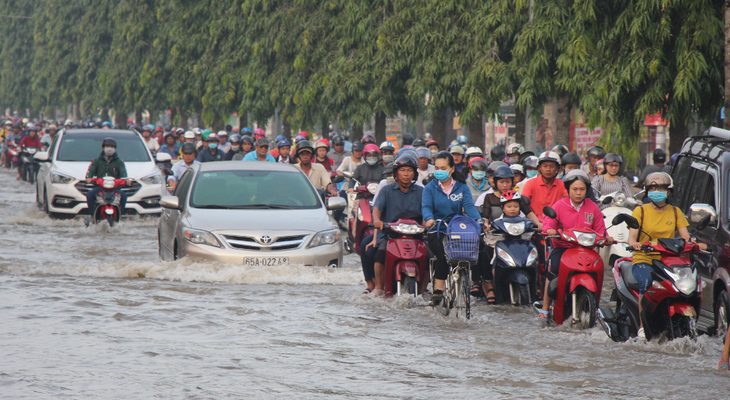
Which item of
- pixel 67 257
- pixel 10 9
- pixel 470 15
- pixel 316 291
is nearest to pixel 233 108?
pixel 470 15

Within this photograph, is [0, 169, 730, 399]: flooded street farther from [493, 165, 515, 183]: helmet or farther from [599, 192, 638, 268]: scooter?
[599, 192, 638, 268]: scooter

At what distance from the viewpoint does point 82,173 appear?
Result: 65.4 feet

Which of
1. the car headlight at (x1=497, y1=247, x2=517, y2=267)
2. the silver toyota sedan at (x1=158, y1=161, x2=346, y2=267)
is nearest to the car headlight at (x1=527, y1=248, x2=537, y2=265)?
the car headlight at (x1=497, y1=247, x2=517, y2=267)

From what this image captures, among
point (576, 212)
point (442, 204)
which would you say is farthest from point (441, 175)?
point (576, 212)

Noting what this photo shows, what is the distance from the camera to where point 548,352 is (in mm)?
8266

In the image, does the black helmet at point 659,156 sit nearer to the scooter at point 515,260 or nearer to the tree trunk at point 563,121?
the tree trunk at point 563,121

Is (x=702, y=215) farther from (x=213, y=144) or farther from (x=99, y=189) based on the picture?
(x=213, y=144)

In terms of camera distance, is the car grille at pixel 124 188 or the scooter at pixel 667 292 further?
the car grille at pixel 124 188

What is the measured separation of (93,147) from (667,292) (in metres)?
15.2

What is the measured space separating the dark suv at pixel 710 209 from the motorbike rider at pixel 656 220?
15 centimetres

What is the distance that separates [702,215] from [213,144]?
47.3 ft

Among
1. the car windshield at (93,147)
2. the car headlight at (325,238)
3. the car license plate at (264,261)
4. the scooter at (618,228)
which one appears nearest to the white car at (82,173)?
the car windshield at (93,147)

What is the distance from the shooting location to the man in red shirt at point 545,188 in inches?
438

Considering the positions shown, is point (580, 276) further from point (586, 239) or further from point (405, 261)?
point (405, 261)
